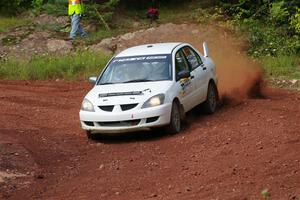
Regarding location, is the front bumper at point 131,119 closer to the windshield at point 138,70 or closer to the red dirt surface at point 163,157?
the red dirt surface at point 163,157

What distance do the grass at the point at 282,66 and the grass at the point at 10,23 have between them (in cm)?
1005

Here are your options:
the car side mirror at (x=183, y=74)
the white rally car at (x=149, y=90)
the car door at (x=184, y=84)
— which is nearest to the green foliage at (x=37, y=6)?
the white rally car at (x=149, y=90)

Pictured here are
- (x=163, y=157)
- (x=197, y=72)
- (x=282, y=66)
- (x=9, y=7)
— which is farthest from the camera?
(x=9, y=7)

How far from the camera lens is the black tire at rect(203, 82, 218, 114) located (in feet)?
49.5

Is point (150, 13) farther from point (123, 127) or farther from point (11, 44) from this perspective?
point (123, 127)

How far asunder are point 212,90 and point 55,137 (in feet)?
12.1

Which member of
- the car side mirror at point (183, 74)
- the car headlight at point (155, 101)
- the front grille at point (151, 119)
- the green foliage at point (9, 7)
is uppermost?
the car side mirror at point (183, 74)

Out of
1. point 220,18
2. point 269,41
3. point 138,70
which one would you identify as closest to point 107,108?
point 138,70

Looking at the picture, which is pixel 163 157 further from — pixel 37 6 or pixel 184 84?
pixel 37 6

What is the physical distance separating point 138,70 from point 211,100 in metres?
2.00

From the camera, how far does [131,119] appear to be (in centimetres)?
1280

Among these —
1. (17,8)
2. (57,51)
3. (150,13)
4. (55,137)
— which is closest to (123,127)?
(55,137)

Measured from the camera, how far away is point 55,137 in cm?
1379

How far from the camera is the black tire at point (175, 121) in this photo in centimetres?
1316
